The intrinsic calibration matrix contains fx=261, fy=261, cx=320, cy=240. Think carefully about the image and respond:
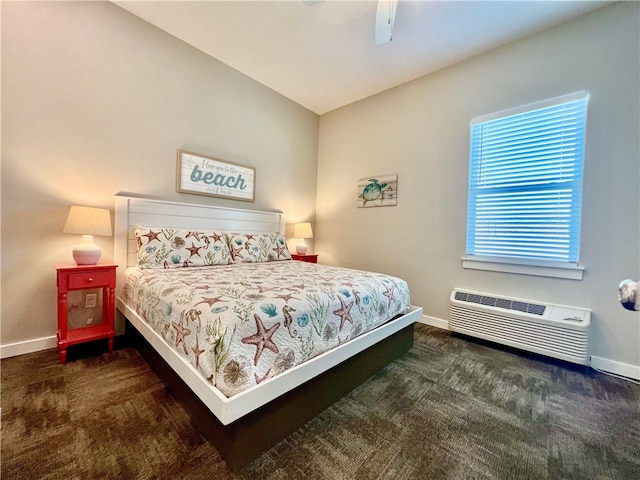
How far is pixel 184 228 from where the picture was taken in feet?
9.11

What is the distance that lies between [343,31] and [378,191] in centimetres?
175

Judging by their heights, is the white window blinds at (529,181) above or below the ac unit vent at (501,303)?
above

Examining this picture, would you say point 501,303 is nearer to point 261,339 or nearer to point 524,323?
point 524,323

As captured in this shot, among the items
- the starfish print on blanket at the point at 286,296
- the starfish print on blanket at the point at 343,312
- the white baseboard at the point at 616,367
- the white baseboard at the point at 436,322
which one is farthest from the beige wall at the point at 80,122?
the white baseboard at the point at 616,367

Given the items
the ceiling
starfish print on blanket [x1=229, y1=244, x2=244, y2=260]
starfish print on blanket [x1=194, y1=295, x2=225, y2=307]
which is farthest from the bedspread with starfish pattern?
the ceiling

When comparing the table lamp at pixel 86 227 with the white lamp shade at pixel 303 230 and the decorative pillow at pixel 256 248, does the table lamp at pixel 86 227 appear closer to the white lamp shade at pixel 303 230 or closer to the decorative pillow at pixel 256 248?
the decorative pillow at pixel 256 248

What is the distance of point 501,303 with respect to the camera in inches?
96.8

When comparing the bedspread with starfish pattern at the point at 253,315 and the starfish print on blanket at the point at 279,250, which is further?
the starfish print on blanket at the point at 279,250

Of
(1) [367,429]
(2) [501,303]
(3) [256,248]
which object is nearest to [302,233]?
(3) [256,248]

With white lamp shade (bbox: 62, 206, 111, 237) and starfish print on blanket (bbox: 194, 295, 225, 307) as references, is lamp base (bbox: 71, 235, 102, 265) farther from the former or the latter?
starfish print on blanket (bbox: 194, 295, 225, 307)

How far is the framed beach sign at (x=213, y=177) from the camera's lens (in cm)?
279

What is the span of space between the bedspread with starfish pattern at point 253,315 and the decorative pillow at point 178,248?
23 centimetres

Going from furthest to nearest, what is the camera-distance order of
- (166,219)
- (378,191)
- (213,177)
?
(378,191) → (213,177) → (166,219)

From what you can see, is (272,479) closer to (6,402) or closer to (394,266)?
(6,402)
